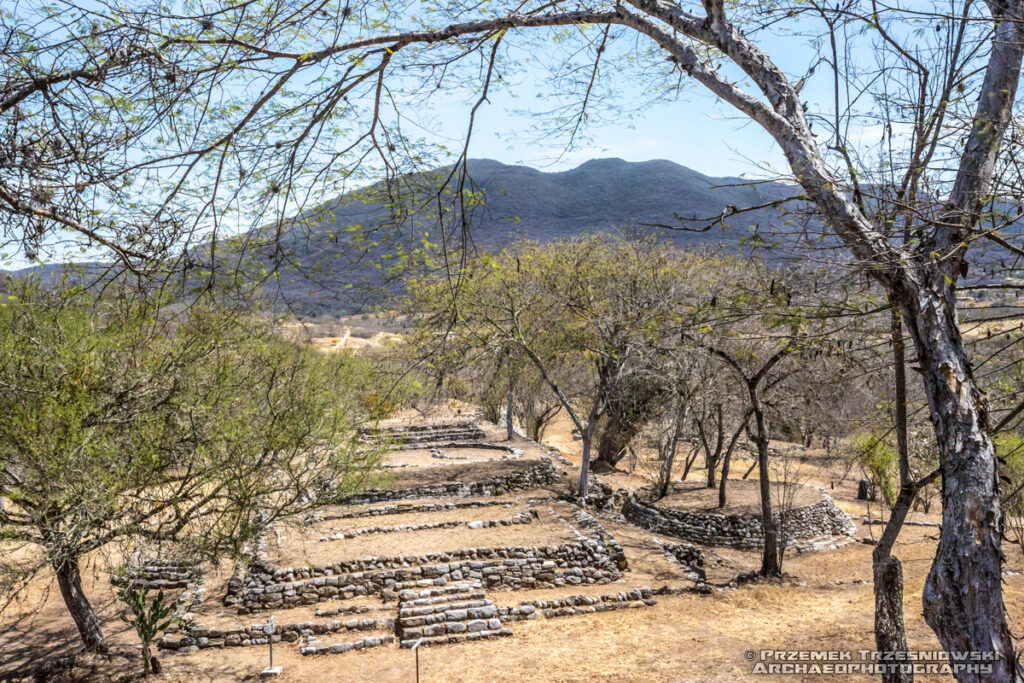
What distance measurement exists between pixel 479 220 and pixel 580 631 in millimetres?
7921

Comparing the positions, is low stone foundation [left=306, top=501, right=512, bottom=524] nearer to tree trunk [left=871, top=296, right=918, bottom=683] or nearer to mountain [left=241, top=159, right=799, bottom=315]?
mountain [left=241, top=159, right=799, bottom=315]

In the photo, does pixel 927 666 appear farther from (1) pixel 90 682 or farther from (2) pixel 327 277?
(1) pixel 90 682

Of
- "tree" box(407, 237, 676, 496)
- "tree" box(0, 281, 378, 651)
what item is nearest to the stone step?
"tree" box(0, 281, 378, 651)

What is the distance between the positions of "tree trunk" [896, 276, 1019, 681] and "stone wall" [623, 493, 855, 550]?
1443 centimetres

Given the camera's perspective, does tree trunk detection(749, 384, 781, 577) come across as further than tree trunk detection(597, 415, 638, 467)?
No

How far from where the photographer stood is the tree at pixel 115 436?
6887mm

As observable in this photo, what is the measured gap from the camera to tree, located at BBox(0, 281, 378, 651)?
6887 millimetres

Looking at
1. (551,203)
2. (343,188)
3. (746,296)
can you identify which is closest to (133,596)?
(343,188)

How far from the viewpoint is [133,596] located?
8547 millimetres

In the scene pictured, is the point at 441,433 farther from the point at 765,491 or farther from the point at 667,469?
the point at 765,491

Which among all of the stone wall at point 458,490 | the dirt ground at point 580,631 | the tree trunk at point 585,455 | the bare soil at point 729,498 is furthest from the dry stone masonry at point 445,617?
the bare soil at point 729,498

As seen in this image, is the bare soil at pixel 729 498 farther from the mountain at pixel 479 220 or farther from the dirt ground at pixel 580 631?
the mountain at pixel 479 220

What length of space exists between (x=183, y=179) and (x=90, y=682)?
8.51 metres

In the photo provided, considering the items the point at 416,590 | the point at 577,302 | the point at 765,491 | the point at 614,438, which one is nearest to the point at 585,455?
the point at 577,302
